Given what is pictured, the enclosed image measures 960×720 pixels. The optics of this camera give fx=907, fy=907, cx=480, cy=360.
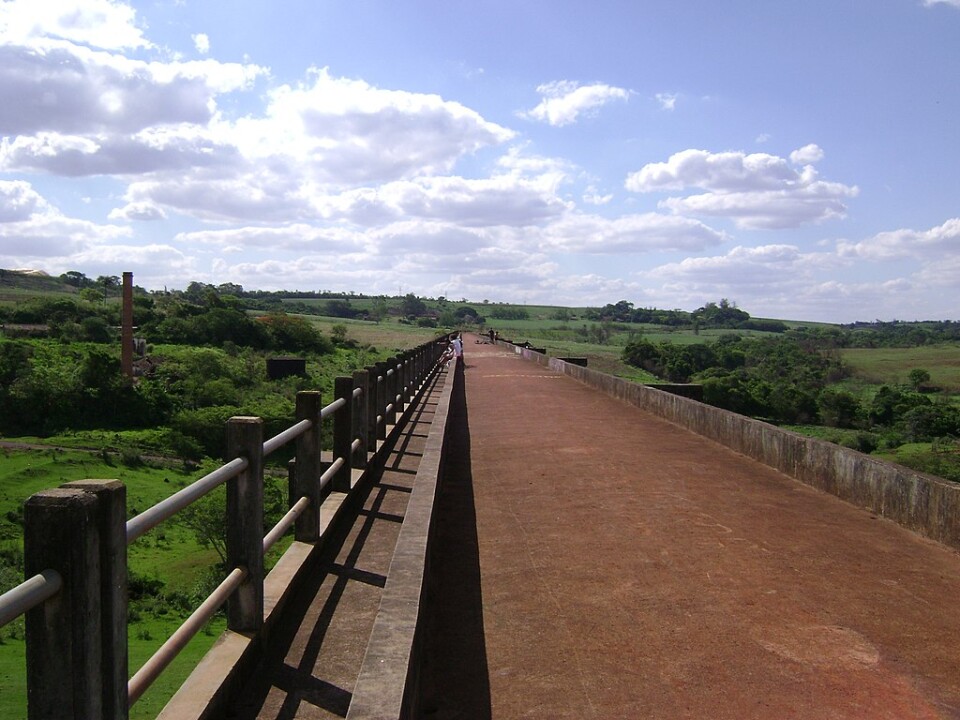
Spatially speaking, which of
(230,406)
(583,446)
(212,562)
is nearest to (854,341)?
(230,406)

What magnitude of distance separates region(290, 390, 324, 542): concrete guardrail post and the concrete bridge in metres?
0.24

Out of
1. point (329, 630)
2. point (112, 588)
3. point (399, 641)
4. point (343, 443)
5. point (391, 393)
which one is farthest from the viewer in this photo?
point (391, 393)

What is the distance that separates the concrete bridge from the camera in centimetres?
424

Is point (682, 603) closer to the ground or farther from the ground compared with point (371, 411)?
closer to the ground

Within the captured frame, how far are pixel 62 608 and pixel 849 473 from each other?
843 centimetres

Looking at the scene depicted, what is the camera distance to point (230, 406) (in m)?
83.6

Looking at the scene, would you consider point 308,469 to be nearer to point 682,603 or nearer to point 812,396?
point 682,603

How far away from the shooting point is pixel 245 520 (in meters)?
4.29

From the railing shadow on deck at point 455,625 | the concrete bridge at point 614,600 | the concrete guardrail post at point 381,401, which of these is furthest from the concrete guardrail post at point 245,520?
the concrete guardrail post at point 381,401

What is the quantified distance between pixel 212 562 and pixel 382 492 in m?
34.4

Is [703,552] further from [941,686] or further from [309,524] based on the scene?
[309,524]

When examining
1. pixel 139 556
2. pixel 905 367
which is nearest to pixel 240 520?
pixel 139 556

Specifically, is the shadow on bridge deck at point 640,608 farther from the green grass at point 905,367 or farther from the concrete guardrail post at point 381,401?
the green grass at point 905,367

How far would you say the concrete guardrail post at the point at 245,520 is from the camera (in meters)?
4.24
